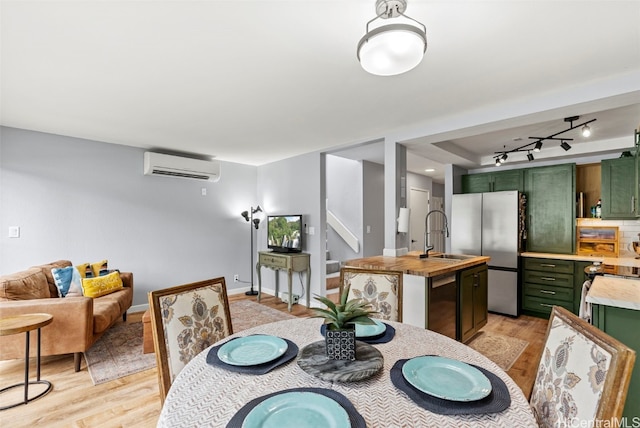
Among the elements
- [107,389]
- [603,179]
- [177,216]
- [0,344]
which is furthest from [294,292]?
[603,179]

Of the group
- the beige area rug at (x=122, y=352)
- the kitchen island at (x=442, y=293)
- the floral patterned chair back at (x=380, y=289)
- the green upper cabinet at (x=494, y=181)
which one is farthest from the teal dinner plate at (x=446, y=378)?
the green upper cabinet at (x=494, y=181)

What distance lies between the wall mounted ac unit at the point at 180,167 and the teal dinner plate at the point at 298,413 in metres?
4.16

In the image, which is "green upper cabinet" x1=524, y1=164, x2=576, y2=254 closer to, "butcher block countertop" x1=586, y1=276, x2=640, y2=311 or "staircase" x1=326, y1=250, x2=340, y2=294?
"butcher block countertop" x1=586, y1=276, x2=640, y2=311

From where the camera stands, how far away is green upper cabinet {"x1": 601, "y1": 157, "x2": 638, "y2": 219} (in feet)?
11.8

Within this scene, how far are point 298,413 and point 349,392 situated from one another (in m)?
0.21

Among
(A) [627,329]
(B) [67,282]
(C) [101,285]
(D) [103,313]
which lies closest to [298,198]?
(C) [101,285]

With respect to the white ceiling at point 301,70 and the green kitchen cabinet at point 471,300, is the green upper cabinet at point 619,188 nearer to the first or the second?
the white ceiling at point 301,70

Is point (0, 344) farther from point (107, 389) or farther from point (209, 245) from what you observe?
point (209, 245)

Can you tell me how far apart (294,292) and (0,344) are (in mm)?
3241

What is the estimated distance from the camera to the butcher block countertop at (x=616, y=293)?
167 cm

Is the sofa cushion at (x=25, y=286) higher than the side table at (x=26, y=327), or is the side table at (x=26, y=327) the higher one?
the sofa cushion at (x=25, y=286)

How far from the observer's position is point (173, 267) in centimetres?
459

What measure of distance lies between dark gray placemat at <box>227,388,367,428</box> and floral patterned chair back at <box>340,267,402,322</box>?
1001 millimetres

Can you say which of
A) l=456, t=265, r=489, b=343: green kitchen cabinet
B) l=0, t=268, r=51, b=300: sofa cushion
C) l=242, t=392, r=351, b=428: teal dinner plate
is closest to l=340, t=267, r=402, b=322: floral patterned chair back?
l=242, t=392, r=351, b=428: teal dinner plate
